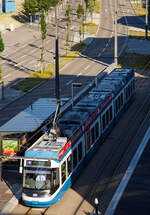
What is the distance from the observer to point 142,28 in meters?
108

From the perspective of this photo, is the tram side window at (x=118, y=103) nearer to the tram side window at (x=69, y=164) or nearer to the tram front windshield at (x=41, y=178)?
the tram side window at (x=69, y=164)

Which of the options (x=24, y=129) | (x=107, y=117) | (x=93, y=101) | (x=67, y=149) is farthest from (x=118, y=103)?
(x=67, y=149)

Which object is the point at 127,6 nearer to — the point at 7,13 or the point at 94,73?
the point at 7,13

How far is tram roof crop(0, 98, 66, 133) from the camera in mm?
33438

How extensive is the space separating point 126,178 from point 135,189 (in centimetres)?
183

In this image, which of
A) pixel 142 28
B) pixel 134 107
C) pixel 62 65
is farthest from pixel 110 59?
pixel 142 28

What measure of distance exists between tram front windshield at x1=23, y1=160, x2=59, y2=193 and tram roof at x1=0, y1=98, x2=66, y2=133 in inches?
282

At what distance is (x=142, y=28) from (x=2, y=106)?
2506 inches

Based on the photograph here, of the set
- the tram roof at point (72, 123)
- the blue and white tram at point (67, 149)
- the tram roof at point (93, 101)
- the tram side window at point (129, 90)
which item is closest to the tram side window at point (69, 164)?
the blue and white tram at point (67, 149)

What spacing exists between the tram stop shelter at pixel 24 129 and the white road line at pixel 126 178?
6.83m

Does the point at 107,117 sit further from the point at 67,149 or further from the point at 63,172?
the point at 63,172

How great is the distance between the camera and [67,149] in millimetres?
27719

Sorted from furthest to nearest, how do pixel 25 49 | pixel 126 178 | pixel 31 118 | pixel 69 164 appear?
pixel 25 49 < pixel 31 118 < pixel 126 178 < pixel 69 164

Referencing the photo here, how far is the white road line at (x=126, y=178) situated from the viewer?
26081 millimetres
